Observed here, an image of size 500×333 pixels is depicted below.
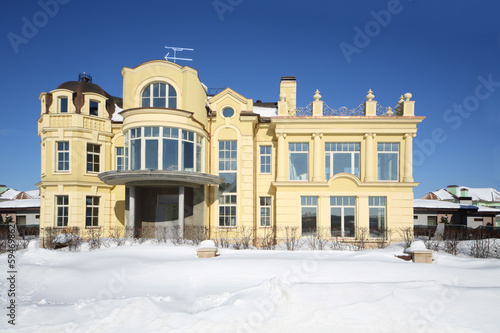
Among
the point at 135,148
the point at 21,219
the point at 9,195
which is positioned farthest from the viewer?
the point at 9,195

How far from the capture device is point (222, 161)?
1972 centimetres

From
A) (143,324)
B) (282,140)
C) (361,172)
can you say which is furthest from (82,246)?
(361,172)

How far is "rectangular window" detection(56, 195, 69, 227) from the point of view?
18370mm

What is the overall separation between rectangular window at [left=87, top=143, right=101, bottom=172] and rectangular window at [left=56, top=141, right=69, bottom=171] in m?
1.15

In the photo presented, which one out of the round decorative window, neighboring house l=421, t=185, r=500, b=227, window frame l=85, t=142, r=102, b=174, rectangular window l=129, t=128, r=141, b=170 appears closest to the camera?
rectangular window l=129, t=128, r=141, b=170

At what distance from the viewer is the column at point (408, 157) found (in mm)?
18000

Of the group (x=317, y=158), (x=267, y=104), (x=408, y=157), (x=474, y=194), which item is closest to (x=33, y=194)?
(x=267, y=104)

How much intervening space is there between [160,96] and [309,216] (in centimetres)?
1075

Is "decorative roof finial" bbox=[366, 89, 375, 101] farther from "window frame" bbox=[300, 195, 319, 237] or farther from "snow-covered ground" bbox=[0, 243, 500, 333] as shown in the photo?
"snow-covered ground" bbox=[0, 243, 500, 333]

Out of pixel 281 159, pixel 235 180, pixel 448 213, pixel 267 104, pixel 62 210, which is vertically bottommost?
pixel 448 213

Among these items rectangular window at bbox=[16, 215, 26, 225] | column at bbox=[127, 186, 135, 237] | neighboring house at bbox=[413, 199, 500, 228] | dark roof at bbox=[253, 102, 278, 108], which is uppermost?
dark roof at bbox=[253, 102, 278, 108]

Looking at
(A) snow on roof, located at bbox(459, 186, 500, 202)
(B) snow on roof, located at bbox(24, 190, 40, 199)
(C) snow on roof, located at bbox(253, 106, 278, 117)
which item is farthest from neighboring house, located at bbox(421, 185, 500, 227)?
(B) snow on roof, located at bbox(24, 190, 40, 199)

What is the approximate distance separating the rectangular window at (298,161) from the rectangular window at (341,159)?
3.98ft

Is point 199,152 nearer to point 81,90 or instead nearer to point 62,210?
point 81,90
